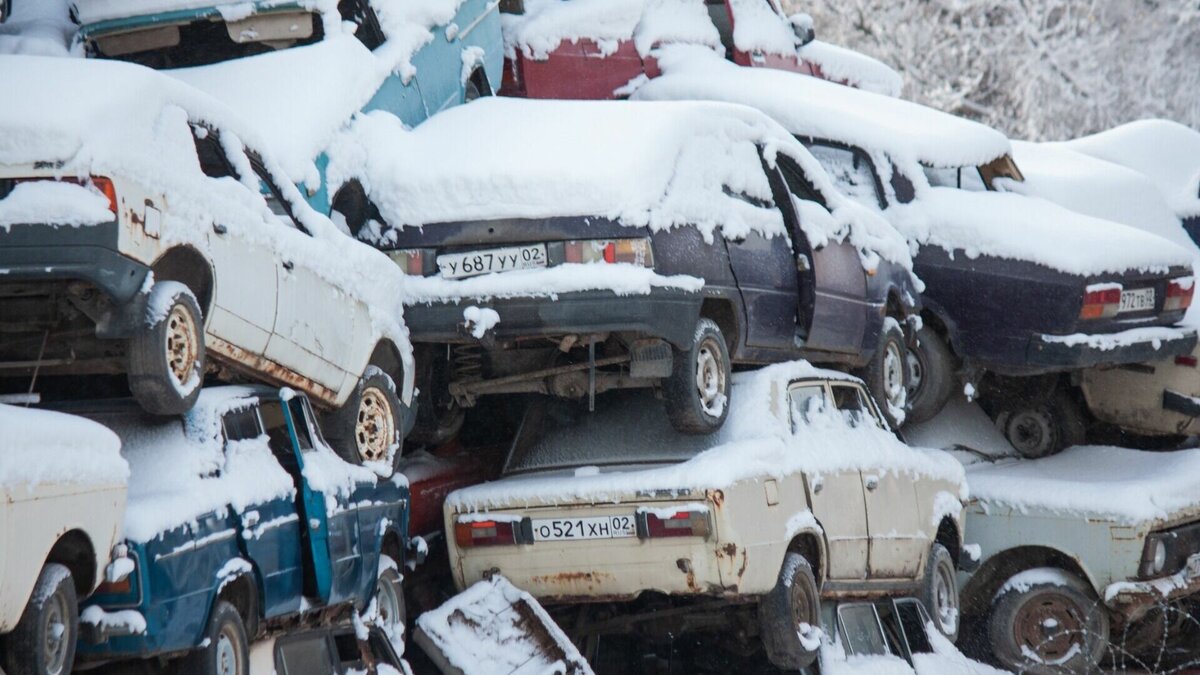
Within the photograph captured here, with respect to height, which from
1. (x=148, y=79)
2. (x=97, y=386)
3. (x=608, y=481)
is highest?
(x=148, y=79)

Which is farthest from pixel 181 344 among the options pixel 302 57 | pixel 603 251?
pixel 302 57

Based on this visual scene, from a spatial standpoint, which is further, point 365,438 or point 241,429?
point 365,438

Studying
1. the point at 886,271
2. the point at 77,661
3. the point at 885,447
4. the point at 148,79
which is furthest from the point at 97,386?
the point at 886,271

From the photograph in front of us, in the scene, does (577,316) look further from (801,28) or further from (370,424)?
(801,28)

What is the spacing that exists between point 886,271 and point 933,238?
1257 millimetres

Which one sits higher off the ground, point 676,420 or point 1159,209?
point 1159,209

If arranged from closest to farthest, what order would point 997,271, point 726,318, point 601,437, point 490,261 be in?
point 490,261 < point 601,437 < point 726,318 < point 997,271

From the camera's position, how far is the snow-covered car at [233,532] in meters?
5.31

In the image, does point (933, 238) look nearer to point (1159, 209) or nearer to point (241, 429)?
point (1159, 209)

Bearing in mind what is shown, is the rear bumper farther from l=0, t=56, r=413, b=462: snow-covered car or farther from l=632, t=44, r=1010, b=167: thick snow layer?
l=632, t=44, r=1010, b=167: thick snow layer

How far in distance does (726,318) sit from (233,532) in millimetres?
3578

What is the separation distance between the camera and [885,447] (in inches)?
360

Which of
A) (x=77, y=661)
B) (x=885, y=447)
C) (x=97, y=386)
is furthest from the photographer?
(x=885, y=447)

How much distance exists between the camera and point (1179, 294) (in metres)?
12.3
